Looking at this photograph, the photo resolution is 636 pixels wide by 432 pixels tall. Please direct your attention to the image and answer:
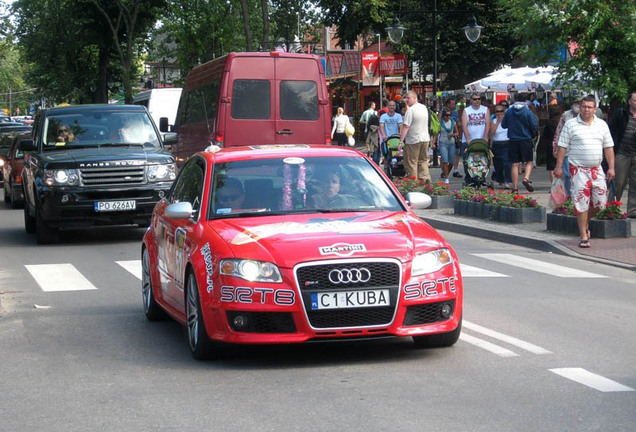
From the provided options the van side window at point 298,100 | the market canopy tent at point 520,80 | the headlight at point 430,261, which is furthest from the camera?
the market canopy tent at point 520,80

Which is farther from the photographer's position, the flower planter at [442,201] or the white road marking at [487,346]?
the flower planter at [442,201]

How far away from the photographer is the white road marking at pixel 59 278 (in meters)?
12.5

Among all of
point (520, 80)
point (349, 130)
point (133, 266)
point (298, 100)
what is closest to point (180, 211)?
point (133, 266)

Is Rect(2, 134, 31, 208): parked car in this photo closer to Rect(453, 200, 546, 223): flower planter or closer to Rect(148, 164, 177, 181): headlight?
Rect(148, 164, 177, 181): headlight

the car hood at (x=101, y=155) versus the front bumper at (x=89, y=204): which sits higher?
the car hood at (x=101, y=155)

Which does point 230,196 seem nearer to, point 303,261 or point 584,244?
point 303,261

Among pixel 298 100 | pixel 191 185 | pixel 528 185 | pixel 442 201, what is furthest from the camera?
pixel 528 185

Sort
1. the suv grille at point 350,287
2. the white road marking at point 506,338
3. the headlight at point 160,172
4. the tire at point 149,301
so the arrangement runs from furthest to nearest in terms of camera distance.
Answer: the headlight at point 160,172
the tire at point 149,301
the white road marking at point 506,338
the suv grille at point 350,287

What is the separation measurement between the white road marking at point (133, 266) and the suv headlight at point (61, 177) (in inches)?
90.9

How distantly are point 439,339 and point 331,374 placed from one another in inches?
42.1

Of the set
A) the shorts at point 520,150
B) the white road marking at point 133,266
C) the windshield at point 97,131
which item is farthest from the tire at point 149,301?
the shorts at point 520,150

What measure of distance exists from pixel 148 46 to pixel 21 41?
280 inches

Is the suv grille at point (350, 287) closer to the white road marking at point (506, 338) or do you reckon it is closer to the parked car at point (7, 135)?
the white road marking at point (506, 338)

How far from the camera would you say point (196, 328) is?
26.4 feet
